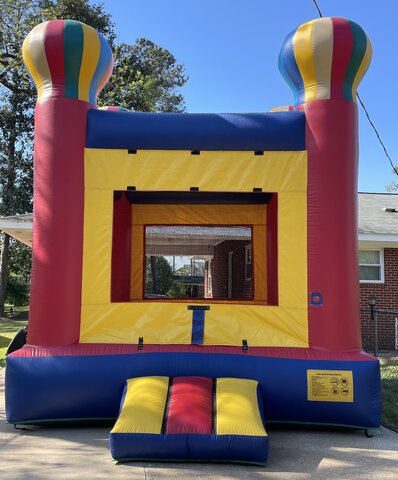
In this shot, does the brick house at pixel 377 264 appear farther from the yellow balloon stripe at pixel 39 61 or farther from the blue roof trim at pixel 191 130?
the blue roof trim at pixel 191 130

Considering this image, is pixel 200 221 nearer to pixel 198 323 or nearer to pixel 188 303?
pixel 188 303

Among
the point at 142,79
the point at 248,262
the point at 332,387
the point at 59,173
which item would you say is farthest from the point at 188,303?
the point at 142,79

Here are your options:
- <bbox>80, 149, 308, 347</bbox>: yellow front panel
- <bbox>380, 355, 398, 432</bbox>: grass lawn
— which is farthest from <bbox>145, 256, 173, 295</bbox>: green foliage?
<bbox>380, 355, 398, 432</bbox>: grass lawn

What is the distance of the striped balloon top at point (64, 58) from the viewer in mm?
4996

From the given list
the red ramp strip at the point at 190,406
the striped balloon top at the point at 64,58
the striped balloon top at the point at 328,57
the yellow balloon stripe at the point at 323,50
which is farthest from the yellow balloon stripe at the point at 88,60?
the red ramp strip at the point at 190,406

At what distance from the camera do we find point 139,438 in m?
3.75

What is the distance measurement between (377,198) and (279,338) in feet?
35.0

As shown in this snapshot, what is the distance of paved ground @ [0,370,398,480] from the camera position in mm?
3574

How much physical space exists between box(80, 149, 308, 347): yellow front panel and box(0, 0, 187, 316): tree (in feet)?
41.5

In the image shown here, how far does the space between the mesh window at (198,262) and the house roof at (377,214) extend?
4126 millimetres

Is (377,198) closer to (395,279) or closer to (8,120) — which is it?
(395,279)

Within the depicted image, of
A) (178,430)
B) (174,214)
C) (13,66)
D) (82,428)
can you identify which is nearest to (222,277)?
(174,214)

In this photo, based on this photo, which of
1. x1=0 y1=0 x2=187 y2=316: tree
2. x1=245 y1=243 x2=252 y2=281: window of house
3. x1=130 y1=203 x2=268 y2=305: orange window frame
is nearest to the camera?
x1=130 y1=203 x2=268 y2=305: orange window frame

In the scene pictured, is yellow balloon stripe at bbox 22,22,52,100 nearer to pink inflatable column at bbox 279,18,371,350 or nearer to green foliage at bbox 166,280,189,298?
pink inflatable column at bbox 279,18,371,350
